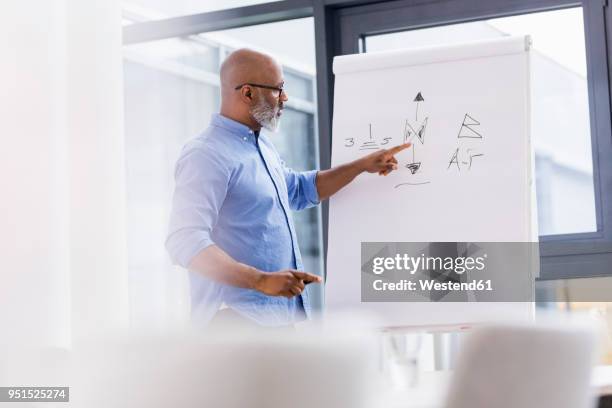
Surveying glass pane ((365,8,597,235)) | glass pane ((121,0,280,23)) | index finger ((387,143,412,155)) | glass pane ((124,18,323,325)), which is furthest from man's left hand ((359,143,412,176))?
glass pane ((121,0,280,23))

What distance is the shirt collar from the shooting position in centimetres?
329

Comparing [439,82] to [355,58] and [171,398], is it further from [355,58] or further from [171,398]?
[171,398]

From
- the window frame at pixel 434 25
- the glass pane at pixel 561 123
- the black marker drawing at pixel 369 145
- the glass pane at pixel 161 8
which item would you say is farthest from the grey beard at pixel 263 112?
the glass pane at pixel 161 8

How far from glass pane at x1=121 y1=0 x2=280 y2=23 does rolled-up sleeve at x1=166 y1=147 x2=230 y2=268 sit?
1581mm

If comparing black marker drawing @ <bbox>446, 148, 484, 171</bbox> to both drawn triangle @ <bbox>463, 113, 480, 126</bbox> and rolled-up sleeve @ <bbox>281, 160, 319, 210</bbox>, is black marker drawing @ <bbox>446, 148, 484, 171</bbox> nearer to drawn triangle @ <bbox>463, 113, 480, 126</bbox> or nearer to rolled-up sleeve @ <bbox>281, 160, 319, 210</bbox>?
drawn triangle @ <bbox>463, 113, 480, 126</bbox>

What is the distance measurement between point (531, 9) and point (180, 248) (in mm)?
1881

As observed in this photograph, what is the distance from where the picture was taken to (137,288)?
459 centimetres

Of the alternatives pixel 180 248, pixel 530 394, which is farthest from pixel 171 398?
pixel 180 248

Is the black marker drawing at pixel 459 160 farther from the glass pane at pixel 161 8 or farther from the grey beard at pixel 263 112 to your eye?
the glass pane at pixel 161 8

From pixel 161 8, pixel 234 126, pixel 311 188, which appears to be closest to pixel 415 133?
pixel 311 188

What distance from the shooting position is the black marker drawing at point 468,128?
10.5 feet

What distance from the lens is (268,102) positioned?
332 centimetres

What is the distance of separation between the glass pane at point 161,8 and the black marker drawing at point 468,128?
1.78 meters

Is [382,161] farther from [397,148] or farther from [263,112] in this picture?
[263,112]
